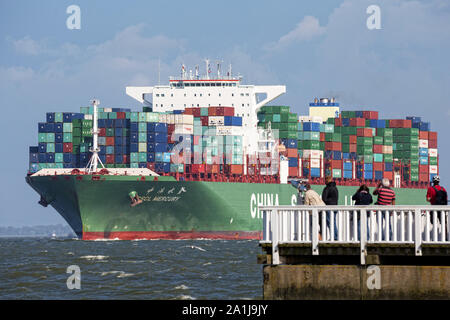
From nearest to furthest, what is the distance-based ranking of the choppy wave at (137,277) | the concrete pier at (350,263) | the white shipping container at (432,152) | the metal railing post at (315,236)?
1. the concrete pier at (350,263)
2. the metal railing post at (315,236)
3. the choppy wave at (137,277)
4. the white shipping container at (432,152)

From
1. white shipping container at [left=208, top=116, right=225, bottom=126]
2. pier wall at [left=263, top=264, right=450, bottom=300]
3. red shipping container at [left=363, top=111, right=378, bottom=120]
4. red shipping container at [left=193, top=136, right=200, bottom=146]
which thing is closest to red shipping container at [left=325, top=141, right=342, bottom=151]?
red shipping container at [left=363, top=111, right=378, bottom=120]

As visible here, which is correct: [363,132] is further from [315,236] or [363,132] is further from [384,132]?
[315,236]

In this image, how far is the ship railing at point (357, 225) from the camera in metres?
16.9

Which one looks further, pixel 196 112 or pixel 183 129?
pixel 196 112

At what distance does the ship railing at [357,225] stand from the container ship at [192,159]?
44.7 m

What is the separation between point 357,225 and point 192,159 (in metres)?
51.8

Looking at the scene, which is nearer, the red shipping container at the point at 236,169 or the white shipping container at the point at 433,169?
the red shipping container at the point at 236,169

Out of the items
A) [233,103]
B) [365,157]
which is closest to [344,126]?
[365,157]

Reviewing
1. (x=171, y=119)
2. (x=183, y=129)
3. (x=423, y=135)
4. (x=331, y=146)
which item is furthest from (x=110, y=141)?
(x=423, y=135)

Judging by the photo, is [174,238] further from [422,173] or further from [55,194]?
[422,173]

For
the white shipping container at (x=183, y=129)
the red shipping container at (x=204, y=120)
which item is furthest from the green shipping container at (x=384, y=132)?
the white shipping container at (x=183, y=129)

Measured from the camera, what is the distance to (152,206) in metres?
63.6

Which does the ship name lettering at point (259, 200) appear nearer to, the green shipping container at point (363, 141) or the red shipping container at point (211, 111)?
the red shipping container at point (211, 111)
